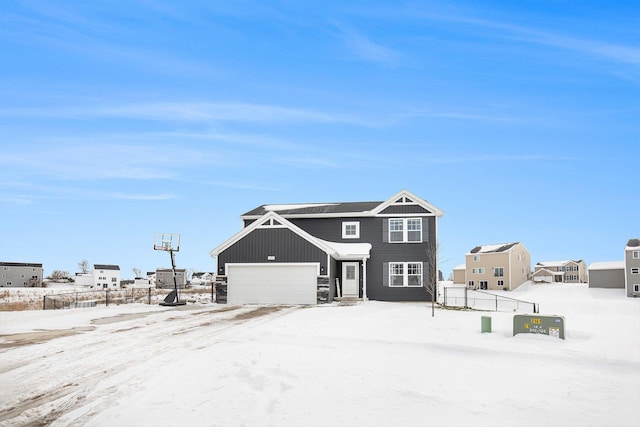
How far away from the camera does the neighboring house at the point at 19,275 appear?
333ft

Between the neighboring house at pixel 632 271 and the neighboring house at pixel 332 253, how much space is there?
1392 inches

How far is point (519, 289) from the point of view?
208 feet

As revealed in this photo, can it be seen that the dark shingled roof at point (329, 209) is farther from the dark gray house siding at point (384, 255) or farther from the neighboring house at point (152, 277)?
the neighboring house at point (152, 277)

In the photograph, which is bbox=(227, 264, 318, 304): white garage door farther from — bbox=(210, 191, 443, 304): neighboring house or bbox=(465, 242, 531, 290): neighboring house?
bbox=(465, 242, 531, 290): neighboring house

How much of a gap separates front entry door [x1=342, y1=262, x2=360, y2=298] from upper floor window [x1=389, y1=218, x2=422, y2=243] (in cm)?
315

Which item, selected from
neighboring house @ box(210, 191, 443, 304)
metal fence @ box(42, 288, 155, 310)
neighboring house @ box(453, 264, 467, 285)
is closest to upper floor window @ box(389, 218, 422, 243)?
neighboring house @ box(210, 191, 443, 304)

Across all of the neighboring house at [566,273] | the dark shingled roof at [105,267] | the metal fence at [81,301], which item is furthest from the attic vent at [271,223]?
the dark shingled roof at [105,267]

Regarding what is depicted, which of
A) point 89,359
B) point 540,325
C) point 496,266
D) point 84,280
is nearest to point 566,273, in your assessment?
point 496,266

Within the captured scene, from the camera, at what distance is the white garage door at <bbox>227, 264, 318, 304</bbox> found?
30.8m

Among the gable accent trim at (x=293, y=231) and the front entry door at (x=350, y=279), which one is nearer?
the gable accent trim at (x=293, y=231)

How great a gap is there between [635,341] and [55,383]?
58.4 ft

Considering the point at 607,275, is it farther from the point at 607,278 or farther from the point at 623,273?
the point at 623,273

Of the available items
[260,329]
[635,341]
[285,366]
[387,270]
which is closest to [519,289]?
[387,270]

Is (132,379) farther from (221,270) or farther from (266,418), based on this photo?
(221,270)
